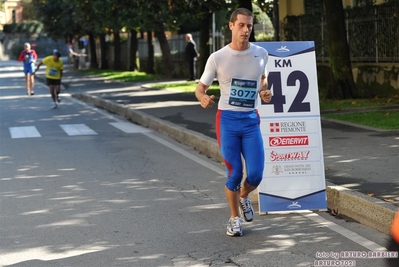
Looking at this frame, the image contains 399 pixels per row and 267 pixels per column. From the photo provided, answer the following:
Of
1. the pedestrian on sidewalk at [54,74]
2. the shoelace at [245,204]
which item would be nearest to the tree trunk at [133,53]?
the pedestrian on sidewalk at [54,74]

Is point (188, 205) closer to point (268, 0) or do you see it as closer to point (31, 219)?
point (31, 219)

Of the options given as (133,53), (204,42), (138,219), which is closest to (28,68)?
(204,42)

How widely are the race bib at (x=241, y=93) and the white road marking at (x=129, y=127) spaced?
1038cm

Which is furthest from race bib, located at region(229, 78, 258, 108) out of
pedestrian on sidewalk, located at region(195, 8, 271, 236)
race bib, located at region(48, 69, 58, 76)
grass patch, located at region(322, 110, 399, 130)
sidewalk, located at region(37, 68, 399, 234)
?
race bib, located at region(48, 69, 58, 76)

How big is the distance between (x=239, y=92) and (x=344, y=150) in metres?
5.17

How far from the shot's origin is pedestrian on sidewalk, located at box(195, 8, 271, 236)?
24.2 feet

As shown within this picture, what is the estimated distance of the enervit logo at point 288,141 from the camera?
855 centimetres

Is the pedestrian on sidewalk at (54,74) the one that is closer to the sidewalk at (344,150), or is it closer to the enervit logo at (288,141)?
the sidewalk at (344,150)

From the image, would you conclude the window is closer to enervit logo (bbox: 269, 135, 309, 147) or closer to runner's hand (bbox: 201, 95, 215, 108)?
enervit logo (bbox: 269, 135, 309, 147)

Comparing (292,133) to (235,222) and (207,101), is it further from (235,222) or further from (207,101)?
(207,101)

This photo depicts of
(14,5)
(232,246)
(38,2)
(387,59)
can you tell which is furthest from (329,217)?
(14,5)

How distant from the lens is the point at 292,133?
8.55m

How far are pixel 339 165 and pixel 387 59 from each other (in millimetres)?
11237

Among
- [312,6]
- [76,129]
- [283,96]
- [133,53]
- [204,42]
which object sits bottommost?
[76,129]
